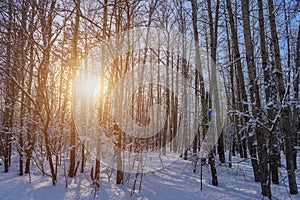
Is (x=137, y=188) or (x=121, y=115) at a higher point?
(x=121, y=115)

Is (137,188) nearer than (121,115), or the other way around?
(137,188)

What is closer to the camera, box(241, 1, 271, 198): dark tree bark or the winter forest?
box(241, 1, 271, 198): dark tree bark

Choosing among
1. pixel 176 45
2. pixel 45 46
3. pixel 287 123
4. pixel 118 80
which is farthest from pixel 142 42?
pixel 287 123

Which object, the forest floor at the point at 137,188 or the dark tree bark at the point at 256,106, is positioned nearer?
the dark tree bark at the point at 256,106

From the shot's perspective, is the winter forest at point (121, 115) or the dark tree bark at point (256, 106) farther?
the winter forest at point (121, 115)

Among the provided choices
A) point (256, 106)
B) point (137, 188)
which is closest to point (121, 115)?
point (137, 188)

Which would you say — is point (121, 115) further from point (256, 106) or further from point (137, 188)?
point (256, 106)

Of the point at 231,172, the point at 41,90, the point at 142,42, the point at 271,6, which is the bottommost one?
the point at 231,172

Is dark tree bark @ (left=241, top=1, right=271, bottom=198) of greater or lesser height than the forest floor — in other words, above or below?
above

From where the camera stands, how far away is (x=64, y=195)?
534cm

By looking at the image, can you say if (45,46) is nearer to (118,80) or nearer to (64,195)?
(118,80)

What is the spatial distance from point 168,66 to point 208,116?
893 cm

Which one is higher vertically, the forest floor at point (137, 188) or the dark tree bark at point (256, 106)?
the dark tree bark at point (256, 106)

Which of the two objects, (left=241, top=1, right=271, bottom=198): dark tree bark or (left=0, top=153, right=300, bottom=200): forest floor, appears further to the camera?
(left=0, top=153, right=300, bottom=200): forest floor
